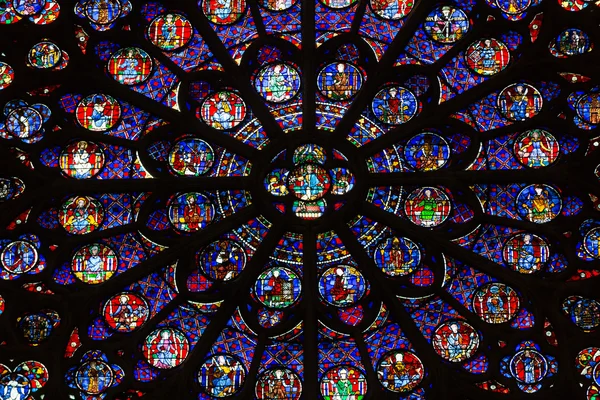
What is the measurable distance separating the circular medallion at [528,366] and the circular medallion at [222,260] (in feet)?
10.6

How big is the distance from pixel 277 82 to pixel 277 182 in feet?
4.21

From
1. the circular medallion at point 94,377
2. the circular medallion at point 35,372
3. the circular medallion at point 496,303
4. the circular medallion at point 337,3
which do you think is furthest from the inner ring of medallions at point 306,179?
the circular medallion at point 35,372

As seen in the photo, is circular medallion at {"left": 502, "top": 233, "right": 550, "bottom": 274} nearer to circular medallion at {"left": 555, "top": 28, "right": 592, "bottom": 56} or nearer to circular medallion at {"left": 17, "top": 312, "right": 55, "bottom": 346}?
circular medallion at {"left": 555, "top": 28, "right": 592, "bottom": 56}

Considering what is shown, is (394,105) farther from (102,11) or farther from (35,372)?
(35,372)

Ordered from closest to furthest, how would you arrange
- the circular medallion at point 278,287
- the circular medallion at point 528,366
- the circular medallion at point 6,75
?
the circular medallion at point 528,366
the circular medallion at point 278,287
the circular medallion at point 6,75

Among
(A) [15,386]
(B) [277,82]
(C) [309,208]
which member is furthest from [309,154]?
(A) [15,386]

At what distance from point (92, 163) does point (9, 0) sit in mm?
2377

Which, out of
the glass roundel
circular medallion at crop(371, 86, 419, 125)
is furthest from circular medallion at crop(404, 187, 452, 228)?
circular medallion at crop(371, 86, 419, 125)

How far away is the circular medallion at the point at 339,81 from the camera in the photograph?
76.0 feet

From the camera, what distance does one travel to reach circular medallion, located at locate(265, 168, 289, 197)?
22656 mm

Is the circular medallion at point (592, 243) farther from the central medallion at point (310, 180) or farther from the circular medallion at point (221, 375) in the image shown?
the circular medallion at point (221, 375)

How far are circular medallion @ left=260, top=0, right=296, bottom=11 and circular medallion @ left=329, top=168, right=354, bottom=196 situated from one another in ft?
7.18

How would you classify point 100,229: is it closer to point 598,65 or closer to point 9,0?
point 9,0

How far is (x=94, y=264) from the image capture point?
2248 centimetres
